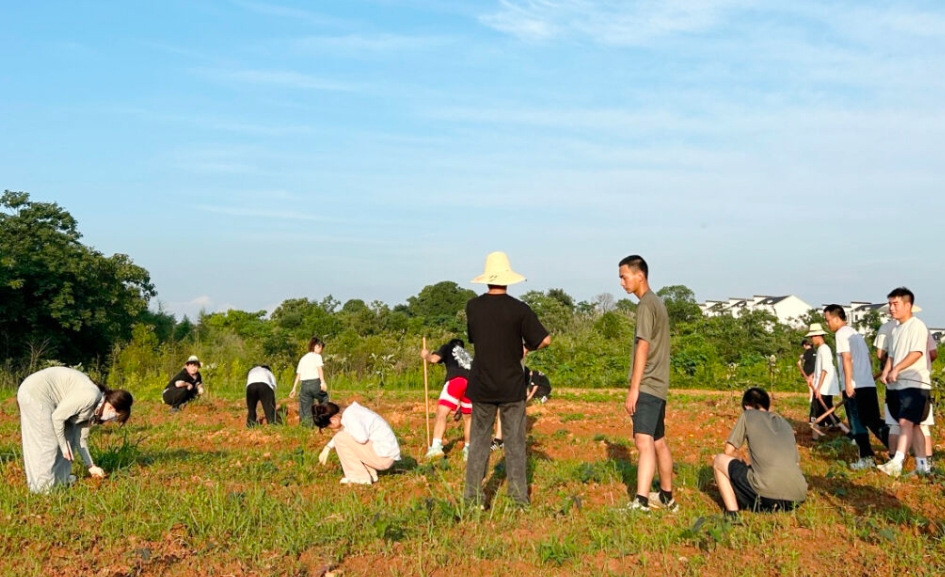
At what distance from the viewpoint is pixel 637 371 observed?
6.35 meters

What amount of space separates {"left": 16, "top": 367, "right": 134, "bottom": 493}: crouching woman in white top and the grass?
0.66ft

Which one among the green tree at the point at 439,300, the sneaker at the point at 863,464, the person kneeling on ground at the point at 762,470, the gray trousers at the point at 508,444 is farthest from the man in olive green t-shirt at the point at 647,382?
the green tree at the point at 439,300

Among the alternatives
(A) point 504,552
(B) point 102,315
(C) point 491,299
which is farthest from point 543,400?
(B) point 102,315

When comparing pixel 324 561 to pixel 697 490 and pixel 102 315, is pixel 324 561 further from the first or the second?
pixel 102 315

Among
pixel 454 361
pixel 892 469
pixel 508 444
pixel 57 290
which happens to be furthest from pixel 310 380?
pixel 57 290

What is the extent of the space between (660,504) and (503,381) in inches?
61.0

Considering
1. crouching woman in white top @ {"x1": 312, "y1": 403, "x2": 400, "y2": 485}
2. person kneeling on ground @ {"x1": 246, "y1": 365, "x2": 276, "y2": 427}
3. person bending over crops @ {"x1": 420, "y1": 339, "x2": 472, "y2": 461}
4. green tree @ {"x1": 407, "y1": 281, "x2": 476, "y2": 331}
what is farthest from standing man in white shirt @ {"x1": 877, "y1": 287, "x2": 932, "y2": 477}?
green tree @ {"x1": 407, "y1": 281, "x2": 476, "y2": 331}

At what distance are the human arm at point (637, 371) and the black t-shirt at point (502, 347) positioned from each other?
2.39 ft

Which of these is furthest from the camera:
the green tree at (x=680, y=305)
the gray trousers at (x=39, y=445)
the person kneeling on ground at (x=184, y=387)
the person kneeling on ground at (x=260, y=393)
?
the green tree at (x=680, y=305)

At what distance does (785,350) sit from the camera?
89.1 feet

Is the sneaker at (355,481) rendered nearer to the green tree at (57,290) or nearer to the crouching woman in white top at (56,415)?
the crouching woman in white top at (56,415)

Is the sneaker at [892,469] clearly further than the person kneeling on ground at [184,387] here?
No

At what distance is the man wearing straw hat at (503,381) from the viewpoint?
6.58 metres

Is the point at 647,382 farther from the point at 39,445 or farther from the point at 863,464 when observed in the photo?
the point at 39,445
